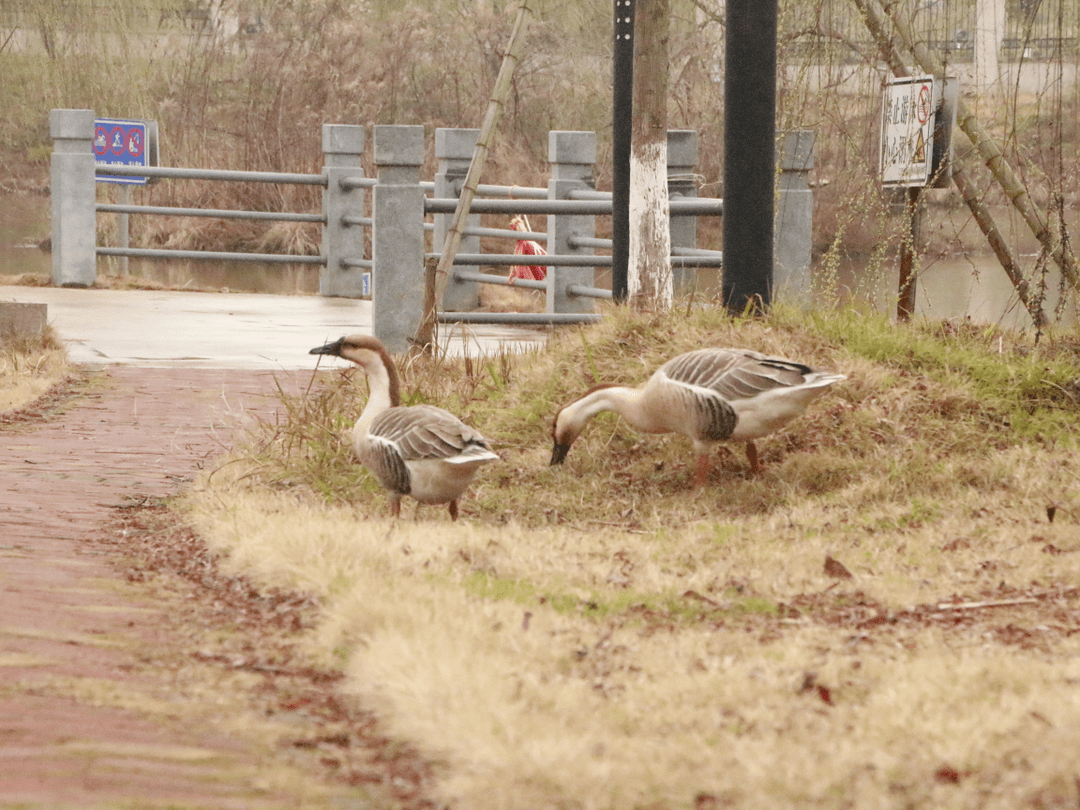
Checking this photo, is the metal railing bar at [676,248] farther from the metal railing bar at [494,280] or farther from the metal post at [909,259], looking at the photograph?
the metal post at [909,259]

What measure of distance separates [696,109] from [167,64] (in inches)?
519

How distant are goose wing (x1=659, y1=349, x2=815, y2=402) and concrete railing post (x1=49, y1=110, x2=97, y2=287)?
10330 mm

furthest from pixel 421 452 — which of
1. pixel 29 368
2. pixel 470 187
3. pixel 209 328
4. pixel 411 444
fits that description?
pixel 209 328

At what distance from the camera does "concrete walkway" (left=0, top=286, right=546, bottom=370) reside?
10.2m

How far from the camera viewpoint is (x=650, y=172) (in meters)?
7.93

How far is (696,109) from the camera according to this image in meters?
24.7

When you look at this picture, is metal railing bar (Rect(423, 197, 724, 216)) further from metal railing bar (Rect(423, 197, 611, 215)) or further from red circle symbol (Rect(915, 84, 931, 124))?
red circle symbol (Rect(915, 84, 931, 124))

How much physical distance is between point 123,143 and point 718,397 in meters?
12.2

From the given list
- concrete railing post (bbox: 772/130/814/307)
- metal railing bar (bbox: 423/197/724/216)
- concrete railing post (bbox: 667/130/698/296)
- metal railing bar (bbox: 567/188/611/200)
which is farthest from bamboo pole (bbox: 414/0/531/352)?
metal railing bar (bbox: 567/188/611/200)

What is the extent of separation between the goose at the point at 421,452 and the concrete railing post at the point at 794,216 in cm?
388

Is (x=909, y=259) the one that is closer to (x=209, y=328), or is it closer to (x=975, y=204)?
(x=975, y=204)

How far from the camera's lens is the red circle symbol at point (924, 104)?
7.62 metres

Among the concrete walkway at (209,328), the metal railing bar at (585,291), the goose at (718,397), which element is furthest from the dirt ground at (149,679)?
the metal railing bar at (585,291)

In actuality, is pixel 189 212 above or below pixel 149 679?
above
